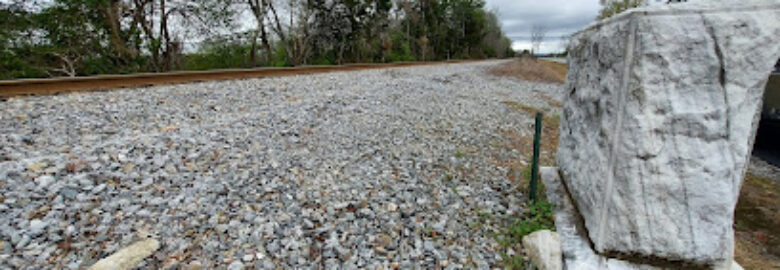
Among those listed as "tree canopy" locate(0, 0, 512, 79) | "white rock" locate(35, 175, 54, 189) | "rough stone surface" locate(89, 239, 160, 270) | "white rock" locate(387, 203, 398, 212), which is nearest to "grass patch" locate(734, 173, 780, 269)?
"white rock" locate(387, 203, 398, 212)

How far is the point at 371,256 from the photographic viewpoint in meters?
2.27

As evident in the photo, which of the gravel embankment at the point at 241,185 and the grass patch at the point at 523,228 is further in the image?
the grass patch at the point at 523,228

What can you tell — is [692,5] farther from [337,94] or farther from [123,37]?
[123,37]

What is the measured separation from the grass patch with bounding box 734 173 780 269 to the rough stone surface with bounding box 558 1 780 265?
59.0 inches

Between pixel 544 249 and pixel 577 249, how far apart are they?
195 mm

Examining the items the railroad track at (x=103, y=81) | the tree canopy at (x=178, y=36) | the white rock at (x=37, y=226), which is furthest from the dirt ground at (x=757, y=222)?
the tree canopy at (x=178, y=36)

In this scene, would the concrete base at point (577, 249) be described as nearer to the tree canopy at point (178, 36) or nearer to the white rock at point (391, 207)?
the white rock at point (391, 207)

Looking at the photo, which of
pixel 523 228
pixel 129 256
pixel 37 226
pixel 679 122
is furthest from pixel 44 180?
pixel 679 122

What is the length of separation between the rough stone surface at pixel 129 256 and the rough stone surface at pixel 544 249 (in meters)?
2.42

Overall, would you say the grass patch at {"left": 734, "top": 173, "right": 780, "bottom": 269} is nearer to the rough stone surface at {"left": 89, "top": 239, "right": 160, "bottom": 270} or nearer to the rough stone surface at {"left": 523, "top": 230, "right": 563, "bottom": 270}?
the rough stone surface at {"left": 523, "top": 230, "right": 563, "bottom": 270}

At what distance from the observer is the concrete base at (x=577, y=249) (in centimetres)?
202

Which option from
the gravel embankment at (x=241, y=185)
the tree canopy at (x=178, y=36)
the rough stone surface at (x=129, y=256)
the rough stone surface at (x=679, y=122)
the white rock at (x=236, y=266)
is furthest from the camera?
the tree canopy at (x=178, y=36)

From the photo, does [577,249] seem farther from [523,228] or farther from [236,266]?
[236,266]

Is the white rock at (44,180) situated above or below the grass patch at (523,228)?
above
